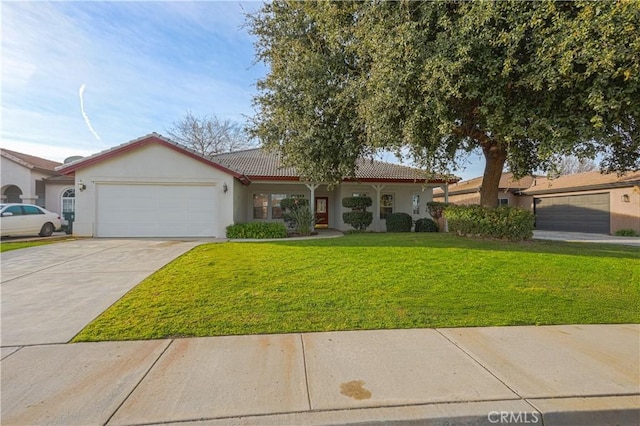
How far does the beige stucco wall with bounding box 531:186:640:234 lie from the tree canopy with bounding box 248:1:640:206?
847cm

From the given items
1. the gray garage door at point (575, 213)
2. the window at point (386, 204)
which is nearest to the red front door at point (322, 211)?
the window at point (386, 204)

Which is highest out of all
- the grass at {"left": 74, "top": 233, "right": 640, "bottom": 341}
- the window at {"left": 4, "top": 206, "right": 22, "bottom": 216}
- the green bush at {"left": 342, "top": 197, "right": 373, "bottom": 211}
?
the green bush at {"left": 342, "top": 197, "right": 373, "bottom": 211}

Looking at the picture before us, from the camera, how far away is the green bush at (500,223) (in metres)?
10.4

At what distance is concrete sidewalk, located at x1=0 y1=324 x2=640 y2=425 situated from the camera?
249 cm

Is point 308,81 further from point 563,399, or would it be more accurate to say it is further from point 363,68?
point 563,399

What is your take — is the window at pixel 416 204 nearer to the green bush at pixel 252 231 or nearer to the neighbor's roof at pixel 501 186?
the neighbor's roof at pixel 501 186

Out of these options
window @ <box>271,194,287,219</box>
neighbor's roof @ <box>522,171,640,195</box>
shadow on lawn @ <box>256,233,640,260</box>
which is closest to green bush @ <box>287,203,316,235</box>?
window @ <box>271,194,287,219</box>

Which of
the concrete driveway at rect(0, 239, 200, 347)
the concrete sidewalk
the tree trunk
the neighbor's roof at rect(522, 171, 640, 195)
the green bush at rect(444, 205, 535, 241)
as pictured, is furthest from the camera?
the neighbor's roof at rect(522, 171, 640, 195)

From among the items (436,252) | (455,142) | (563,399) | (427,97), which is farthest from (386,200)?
(563,399)

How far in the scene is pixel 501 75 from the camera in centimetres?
673

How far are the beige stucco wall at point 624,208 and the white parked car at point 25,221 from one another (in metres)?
28.0

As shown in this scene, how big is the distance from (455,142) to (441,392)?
870 cm

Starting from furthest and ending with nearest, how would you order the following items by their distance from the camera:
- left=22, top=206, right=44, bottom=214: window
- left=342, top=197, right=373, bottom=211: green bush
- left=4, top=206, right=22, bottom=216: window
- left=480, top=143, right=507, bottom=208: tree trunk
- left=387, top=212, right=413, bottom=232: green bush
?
left=342, top=197, right=373, bottom=211: green bush, left=387, top=212, right=413, bottom=232: green bush, left=22, top=206, right=44, bottom=214: window, left=4, top=206, right=22, bottom=216: window, left=480, top=143, right=507, bottom=208: tree trunk

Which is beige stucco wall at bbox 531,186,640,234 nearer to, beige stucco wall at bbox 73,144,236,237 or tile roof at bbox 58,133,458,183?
tile roof at bbox 58,133,458,183
